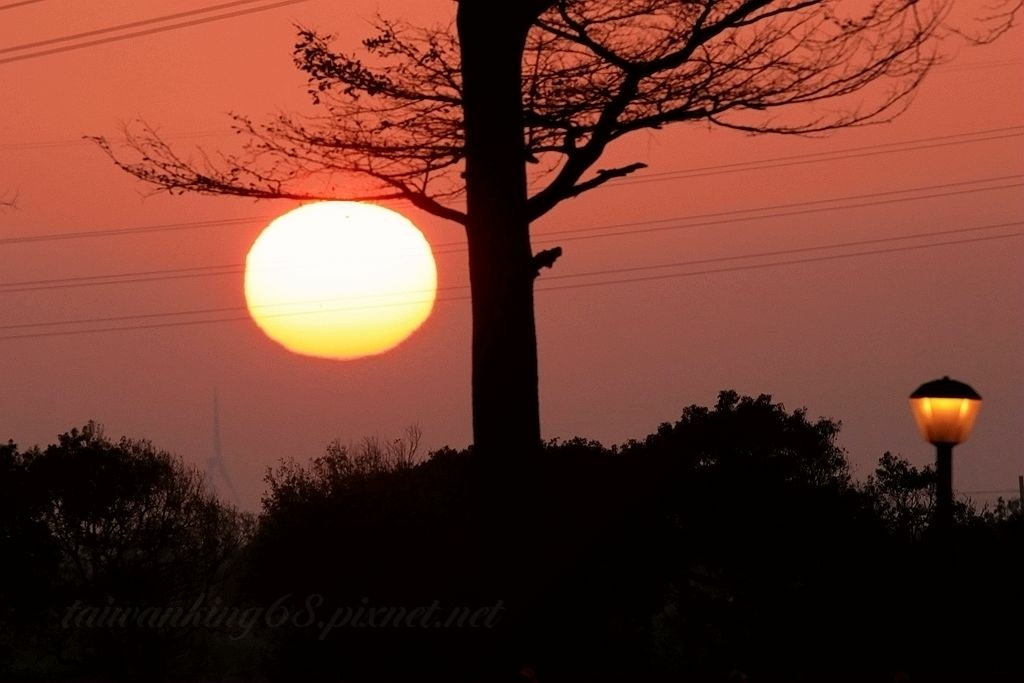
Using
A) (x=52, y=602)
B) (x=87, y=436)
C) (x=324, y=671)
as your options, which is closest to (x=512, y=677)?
(x=324, y=671)

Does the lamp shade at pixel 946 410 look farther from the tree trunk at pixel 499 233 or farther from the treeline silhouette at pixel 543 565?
the tree trunk at pixel 499 233

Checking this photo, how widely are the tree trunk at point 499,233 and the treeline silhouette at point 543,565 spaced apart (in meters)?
0.44

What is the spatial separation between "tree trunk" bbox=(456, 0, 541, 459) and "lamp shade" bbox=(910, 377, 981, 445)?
3839 millimetres

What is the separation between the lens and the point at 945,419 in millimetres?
14031

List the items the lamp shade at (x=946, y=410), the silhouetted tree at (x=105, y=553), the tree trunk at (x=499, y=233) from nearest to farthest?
the tree trunk at (x=499, y=233) → the lamp shade at (x=946, y=410) → the silhouetted tree at (x=105, y=553)

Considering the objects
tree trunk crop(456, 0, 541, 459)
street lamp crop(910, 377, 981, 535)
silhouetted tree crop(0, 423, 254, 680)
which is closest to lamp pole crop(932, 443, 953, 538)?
street lamp crop(910, 377, 981, 535)

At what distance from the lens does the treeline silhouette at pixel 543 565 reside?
14.5m

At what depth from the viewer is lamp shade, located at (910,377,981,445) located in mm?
14016

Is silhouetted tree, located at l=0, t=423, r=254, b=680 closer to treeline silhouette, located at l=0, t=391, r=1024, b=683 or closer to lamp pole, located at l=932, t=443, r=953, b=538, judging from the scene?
treeline silhouette, located at l=0, t=391, r=1024, b=683

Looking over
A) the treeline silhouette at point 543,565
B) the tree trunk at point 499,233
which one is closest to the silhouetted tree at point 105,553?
the treeline silhouette at point 543,565

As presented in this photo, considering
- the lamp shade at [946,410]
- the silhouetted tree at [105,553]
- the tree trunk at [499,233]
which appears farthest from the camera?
the silhouetted tree at [105,553]

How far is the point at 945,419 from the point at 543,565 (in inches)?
167

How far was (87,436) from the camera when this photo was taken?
2024 inches

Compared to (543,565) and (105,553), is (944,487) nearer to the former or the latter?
(543,565)
